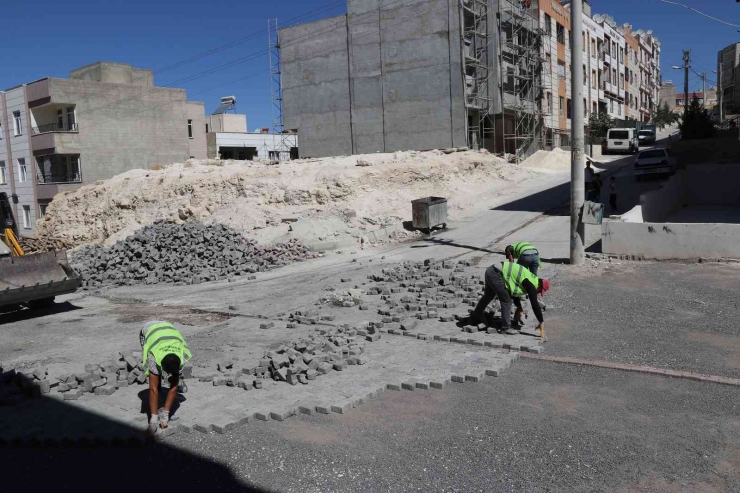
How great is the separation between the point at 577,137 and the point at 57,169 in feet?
123

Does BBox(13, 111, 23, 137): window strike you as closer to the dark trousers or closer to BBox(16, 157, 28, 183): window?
BBox(16, 157, 28, 183): window

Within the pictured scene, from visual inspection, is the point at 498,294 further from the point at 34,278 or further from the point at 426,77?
the point at 426,77

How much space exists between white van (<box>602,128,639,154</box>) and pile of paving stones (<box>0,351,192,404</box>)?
42849 millimetres

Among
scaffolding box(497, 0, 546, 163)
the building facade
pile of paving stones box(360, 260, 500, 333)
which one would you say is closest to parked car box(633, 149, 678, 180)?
scaffolding box(497, 0, 546, 163)

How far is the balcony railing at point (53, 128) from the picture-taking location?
4006cm

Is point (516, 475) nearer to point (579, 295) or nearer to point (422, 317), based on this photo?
point (422, 317)

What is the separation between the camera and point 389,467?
5.77 metres

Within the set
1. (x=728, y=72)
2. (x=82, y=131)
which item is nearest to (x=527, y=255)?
(x=82, y=131)

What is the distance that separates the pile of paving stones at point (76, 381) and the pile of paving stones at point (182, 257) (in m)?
9.95

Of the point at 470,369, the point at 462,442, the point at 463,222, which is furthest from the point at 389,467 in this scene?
the point at 463,222

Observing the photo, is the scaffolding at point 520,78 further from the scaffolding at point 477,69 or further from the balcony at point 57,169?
the balcony at point 57,169

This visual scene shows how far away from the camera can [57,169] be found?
135 feet

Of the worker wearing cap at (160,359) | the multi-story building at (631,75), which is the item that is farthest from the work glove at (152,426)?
the multi-story building at (631,75)

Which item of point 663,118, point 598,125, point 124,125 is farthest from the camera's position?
point 663,118
